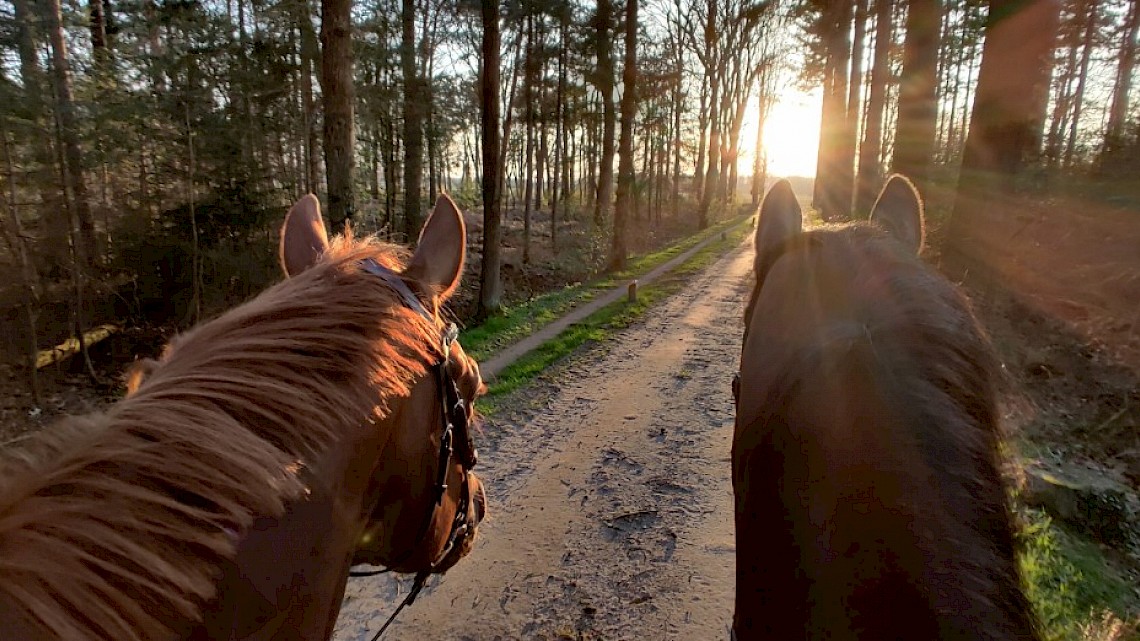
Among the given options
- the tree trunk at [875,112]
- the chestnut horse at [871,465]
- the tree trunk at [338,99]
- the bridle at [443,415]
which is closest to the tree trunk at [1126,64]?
the tree trunk at [875,112]

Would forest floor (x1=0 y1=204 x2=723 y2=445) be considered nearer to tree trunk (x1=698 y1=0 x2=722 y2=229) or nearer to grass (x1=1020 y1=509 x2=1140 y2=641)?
tree trunk (x1=698 y1=0 x2=722 y2=229)

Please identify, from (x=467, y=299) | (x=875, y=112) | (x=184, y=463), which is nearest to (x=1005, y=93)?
(x=184, y=463)

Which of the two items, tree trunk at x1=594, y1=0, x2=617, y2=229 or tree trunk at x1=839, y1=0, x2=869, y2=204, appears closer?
tree trunk at x1=594, y1=0, x2=617, y2=229

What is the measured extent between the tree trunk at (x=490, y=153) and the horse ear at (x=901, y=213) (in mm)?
10563

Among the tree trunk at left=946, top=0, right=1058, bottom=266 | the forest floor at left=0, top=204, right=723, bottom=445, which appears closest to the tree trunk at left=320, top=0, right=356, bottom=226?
the forest floor at left=0, top=204, right=723, bottom=445

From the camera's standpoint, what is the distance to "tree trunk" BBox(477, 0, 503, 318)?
11188mm

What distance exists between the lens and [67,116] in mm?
9625

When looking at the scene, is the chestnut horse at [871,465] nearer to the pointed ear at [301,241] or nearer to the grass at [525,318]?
the pointed ear at [301,241]

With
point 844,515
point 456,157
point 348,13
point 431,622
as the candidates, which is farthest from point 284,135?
point 456,157

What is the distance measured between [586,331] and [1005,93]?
21.7ft

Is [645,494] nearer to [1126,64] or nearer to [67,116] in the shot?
[67,116]

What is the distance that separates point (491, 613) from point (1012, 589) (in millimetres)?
3234

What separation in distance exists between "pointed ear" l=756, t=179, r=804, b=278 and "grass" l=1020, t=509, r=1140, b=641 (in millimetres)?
2485

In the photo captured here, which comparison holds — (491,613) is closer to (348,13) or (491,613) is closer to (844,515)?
(844,515)
